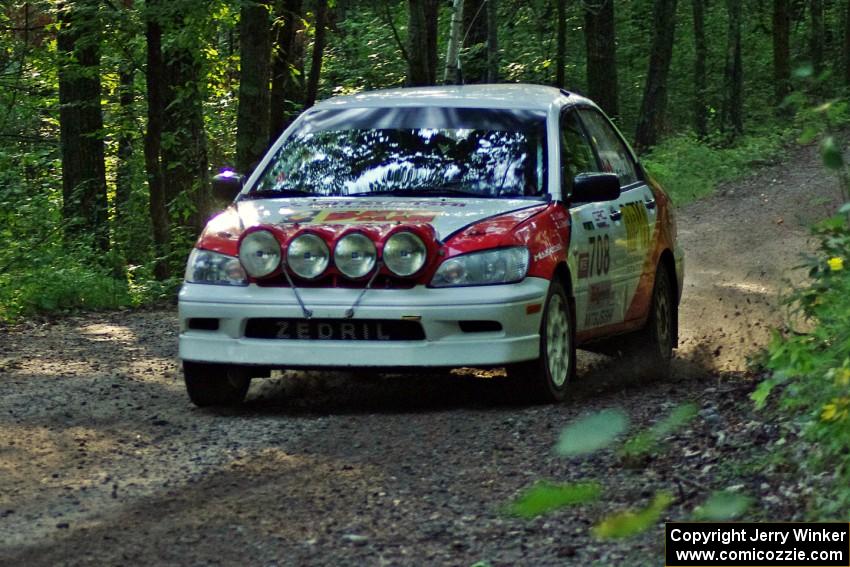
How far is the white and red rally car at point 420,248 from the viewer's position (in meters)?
Result: 7.36

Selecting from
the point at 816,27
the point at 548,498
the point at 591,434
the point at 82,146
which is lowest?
the point at 82,146

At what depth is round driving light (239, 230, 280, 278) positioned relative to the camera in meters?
7.48

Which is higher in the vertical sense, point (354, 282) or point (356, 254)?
point (356, 254)

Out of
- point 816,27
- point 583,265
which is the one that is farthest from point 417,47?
point 816,27

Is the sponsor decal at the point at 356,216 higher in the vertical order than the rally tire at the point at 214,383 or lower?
higher

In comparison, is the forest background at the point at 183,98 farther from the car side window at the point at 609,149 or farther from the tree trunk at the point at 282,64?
the car side window at the point at 609,149

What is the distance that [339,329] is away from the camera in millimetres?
7461

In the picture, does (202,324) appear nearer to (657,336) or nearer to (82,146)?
(657,336)

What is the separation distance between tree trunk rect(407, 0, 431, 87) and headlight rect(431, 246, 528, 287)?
33.8 ft

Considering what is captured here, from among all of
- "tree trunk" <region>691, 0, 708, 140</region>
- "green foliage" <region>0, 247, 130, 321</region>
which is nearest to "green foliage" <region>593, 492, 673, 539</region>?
"green foliage" <region>0, 247, 130, 321</region>

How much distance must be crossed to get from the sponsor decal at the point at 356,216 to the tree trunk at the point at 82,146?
420 inches

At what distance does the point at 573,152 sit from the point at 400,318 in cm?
201

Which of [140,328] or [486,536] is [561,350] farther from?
[140,328]

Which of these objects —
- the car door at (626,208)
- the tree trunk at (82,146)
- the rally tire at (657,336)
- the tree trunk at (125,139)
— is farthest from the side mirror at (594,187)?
the tree trunk at (82,146)
